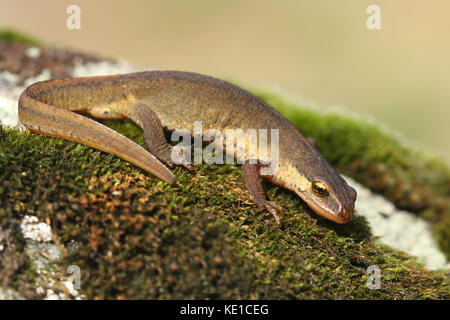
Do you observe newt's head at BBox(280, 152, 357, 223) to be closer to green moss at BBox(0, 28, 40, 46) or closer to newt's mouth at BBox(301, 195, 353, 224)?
newt's mouth at BBox(301, 195, 353, 224)

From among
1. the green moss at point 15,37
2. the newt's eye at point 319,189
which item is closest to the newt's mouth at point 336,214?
the newt's eye at point 319,189

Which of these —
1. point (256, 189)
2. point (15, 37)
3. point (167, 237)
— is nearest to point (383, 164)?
point (256, 189)

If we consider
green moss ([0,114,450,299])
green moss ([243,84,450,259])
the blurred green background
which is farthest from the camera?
the blurred green background

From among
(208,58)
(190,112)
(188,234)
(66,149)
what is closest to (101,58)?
(190,112)

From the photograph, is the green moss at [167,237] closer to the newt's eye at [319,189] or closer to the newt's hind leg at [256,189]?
the newt's hind leg at [256,189]

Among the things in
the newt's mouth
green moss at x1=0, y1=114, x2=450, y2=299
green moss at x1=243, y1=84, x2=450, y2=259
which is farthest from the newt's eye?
green moss at x1=243, y1=84, x2=450, y2=259
